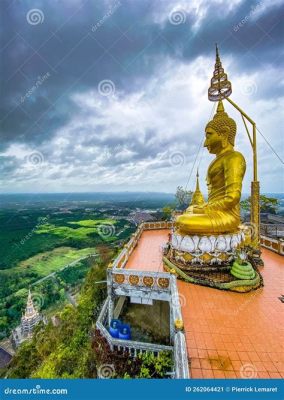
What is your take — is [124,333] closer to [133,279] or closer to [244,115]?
[133,279]

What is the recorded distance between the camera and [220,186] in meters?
8.68

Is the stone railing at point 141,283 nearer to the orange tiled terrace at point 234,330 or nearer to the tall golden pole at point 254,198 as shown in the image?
the orange tiled terrace at point 234,330

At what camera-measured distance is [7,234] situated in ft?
152

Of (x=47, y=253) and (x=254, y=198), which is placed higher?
(x=254, y=198)

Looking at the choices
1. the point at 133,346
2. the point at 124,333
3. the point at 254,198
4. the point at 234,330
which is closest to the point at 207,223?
the point at 254,198

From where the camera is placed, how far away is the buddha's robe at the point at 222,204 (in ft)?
25.6

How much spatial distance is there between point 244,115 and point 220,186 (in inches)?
105

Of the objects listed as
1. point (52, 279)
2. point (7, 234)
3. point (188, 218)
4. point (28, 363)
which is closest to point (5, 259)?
point (7, 234)

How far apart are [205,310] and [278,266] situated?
441cm

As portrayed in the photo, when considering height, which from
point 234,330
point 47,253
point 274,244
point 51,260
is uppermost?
point 274,244

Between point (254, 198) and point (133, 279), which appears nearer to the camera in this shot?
point (133, 279)

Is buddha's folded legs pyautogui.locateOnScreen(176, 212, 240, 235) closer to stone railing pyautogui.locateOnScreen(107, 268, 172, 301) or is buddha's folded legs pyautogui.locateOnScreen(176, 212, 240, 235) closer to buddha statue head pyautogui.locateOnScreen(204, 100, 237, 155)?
stone railing pyautogui.locateOnScreen(107, 268, 172, 301)

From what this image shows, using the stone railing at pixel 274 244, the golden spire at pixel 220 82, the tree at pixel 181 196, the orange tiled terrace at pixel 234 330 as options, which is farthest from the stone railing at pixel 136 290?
the tree at pixel 181 196

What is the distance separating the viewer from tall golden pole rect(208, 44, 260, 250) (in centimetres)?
850
